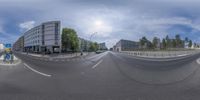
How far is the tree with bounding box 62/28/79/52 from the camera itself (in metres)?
11.1

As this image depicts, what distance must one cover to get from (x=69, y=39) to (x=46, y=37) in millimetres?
1840

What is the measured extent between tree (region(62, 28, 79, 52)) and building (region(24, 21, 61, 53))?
61 centimetres

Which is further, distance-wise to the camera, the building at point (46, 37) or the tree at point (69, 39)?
the tree at point (69, 39)

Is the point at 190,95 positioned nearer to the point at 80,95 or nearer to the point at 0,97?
the point at 80,95

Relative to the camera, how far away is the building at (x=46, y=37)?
10.1 metres

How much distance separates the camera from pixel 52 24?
10359mm

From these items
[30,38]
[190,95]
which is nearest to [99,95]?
[190,95]

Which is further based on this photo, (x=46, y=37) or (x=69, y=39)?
(x=69, y=39)

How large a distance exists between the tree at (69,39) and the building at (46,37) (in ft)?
1.99

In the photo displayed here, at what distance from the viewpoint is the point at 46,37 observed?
34.0ft

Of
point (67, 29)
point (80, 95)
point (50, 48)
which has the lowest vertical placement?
point (80, 95)

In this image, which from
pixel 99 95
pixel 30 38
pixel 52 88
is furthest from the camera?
pixel 30 38

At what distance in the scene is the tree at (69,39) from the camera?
36.4 feet

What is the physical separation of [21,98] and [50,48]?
13.9ft
